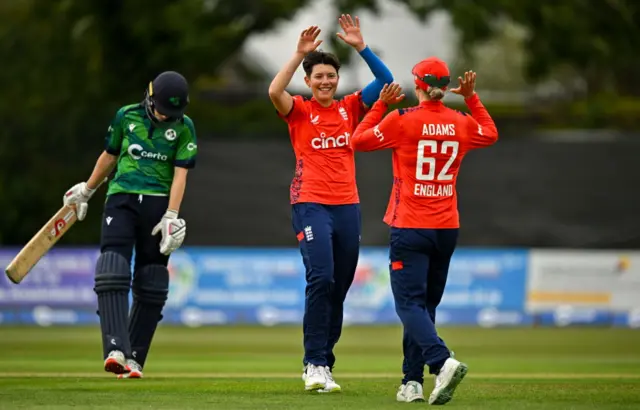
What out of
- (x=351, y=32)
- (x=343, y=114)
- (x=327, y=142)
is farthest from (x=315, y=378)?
(x=351, y=32)

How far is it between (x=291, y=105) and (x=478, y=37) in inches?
571

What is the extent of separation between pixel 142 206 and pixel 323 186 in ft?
4.44

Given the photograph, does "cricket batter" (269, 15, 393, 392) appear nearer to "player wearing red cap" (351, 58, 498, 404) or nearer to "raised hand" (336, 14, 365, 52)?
"raised hand" (336, 14, 365, 52)

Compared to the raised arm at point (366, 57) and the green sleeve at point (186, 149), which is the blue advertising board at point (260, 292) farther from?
the raised arm at point (366, 57)

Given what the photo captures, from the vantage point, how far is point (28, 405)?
6621 mm

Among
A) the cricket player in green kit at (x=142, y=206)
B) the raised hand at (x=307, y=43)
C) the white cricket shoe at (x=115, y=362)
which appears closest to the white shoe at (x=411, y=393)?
the white cricket shoe at (x=115, y=362)

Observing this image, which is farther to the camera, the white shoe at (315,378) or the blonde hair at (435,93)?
the white shoe at (315,378)

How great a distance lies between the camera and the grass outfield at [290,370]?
277 inches

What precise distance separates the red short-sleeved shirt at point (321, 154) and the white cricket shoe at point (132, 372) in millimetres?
1644

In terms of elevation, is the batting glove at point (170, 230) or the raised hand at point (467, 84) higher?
the raised hand at point (467, 84)

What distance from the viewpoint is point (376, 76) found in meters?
8.07

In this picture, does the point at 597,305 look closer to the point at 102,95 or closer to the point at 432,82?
the point at 102,95

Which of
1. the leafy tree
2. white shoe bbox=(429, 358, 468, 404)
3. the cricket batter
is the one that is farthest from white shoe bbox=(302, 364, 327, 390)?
the leafy tree

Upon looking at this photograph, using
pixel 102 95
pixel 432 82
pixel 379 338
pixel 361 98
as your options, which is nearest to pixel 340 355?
pixel 379 338
